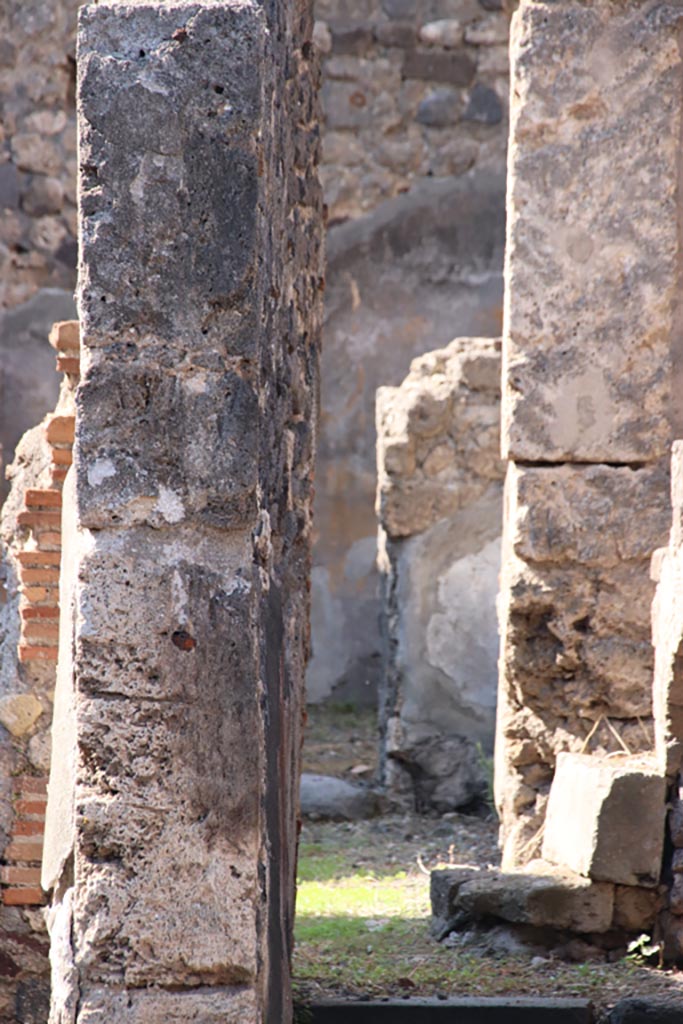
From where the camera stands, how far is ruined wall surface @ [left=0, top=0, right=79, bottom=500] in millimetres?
9578

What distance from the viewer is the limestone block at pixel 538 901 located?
401cm

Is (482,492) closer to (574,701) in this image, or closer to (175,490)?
(574,701)

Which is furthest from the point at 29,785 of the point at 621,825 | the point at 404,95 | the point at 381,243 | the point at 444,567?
the point at 404,95

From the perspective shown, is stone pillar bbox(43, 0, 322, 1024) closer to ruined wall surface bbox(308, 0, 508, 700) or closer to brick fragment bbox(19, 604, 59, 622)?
brick fragment bbox(19, 604, 59, 622)

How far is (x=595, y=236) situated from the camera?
470 centimetres

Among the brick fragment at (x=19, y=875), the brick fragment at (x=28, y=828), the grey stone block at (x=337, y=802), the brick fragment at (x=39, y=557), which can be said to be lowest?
the grey stone block at (x=337, y=802)

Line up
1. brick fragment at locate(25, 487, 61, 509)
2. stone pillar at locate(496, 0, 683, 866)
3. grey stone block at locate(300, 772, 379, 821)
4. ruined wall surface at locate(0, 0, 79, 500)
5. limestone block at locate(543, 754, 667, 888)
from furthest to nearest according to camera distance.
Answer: ruined wall surface at locate(0, 0, 79, 500)
grey stone block at locate(300, 772, 379, 821)
stone pillar at locate(496, 0, 683, 866)
limestone block at locate(543, 754, 667, 888)
brick fragment at locate(25, 487, 61, 509)

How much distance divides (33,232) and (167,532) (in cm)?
769

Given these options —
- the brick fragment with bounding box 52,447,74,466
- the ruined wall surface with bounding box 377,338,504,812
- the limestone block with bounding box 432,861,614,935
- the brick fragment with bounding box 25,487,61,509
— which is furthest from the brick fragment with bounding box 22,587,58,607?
the ruined wall surface with bounding box 377,338,504,812

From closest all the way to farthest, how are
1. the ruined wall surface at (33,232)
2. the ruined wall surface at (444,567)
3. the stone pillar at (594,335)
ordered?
the stone pillar at (594,335), the ruined wall surface at (444,567), the ruined wall surface at (33,232)

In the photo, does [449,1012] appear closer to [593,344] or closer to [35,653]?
[35,653]

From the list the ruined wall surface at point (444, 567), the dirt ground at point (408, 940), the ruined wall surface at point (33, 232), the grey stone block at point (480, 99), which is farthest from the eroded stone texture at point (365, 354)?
the dirt ground at point (408, 940)

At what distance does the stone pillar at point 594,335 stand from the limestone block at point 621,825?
2.15ft

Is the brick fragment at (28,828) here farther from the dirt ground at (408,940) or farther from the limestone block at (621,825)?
the limestone block at (621,825)
